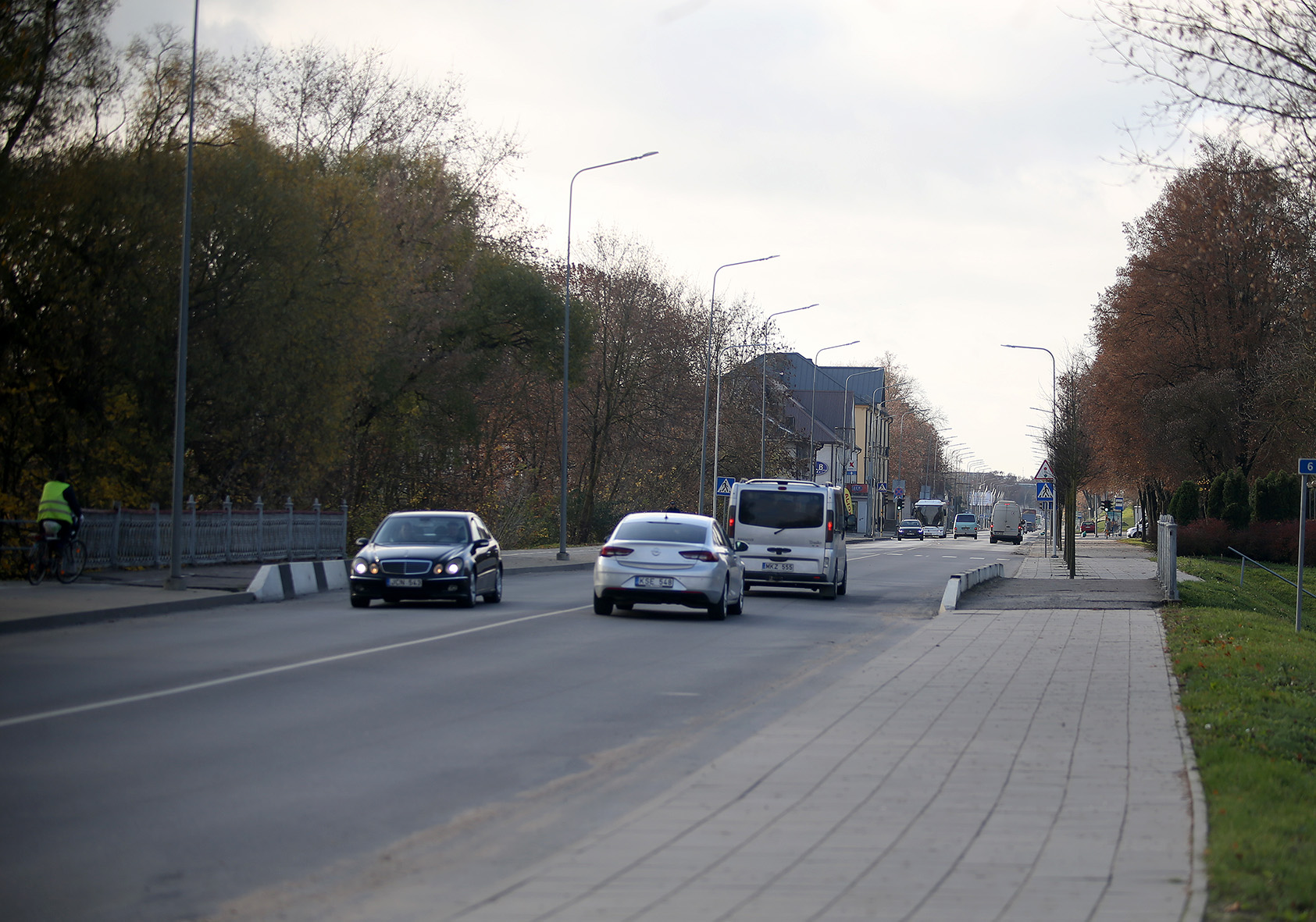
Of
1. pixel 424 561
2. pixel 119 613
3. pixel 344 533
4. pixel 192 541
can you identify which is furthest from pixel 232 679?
pixel 344 533

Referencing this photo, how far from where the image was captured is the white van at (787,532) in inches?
990

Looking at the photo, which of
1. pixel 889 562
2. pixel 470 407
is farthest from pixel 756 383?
pixel 470 407

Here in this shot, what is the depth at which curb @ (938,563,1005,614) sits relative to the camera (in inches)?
883

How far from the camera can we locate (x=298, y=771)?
815cm

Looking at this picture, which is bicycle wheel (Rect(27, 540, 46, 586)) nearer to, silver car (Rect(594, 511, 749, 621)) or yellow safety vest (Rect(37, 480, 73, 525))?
yellow safety vest (Rect(37, 480, 73, 525))

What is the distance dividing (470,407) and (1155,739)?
34.8 metres

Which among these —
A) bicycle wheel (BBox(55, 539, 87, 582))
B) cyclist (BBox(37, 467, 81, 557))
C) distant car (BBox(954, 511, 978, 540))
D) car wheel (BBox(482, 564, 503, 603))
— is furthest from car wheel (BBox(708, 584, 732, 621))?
distant car (BBox(954, 511, 978, 540))

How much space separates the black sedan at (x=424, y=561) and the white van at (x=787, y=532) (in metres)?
5.52

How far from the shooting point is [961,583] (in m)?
25.4

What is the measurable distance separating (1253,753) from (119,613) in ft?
48.0

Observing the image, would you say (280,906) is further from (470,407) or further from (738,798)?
(470,407)

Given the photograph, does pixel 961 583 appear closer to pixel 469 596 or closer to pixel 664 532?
pixel 664 532

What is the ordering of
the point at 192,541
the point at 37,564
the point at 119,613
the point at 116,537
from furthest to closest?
1. the point at 192,541
2. the point at 116,537
3. the point at 37,564
4. the point at 119,613

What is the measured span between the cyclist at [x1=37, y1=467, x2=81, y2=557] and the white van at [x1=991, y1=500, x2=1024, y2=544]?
225ft
